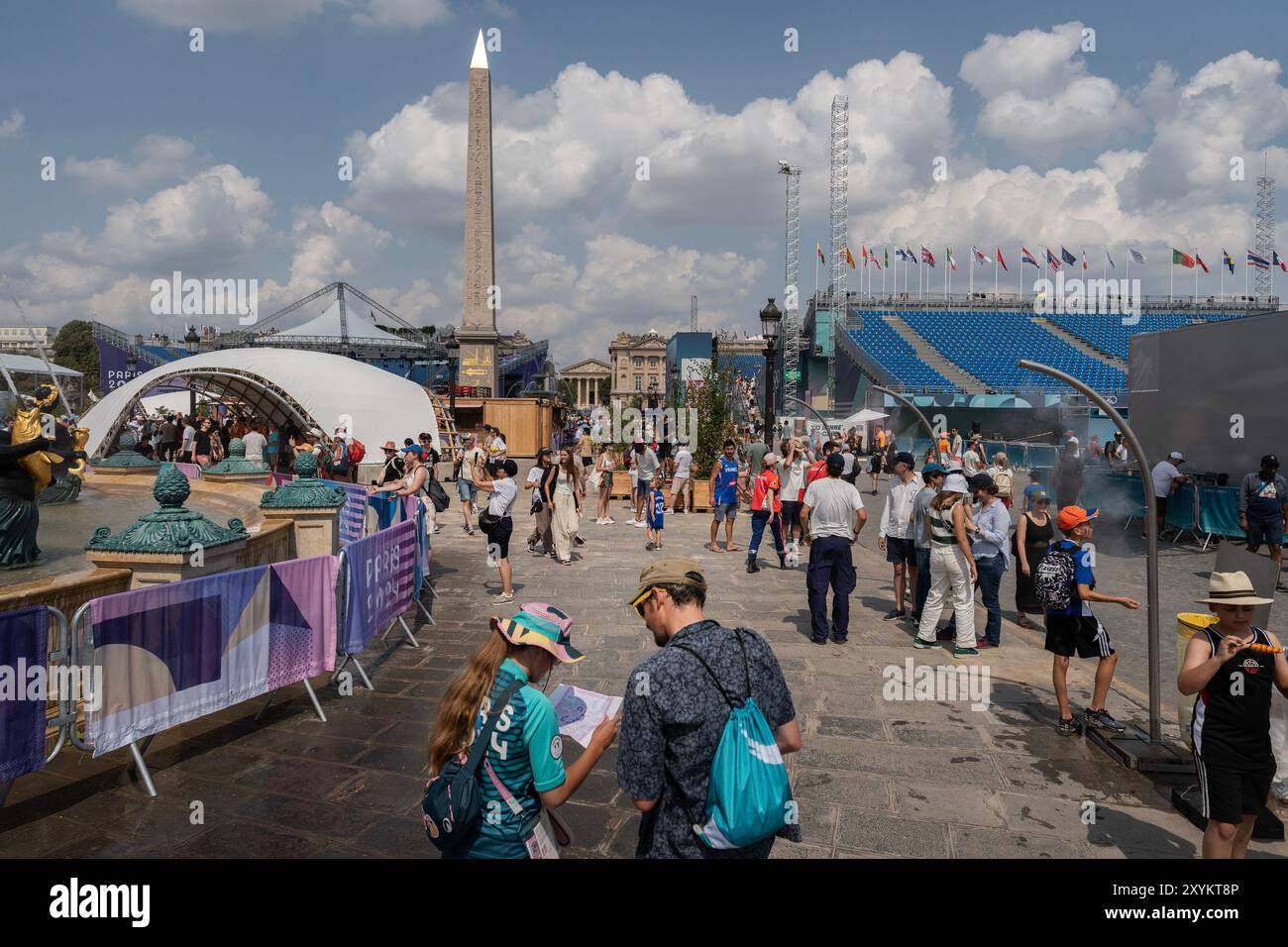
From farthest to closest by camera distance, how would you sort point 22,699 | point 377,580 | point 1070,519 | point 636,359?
1. point 636,359
2. point 377,580
3. point 1070,519
4. point 22,699

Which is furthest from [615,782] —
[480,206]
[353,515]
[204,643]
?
[480,206]

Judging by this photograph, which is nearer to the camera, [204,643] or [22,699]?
[22,699]

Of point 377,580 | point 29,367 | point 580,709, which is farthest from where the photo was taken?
point 29,367

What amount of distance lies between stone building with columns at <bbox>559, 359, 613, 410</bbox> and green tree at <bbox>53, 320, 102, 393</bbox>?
227 feet

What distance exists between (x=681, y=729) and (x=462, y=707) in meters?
0.68

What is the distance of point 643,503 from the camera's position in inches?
664

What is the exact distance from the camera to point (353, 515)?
1045cm

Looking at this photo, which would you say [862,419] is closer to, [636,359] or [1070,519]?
[1070,519]

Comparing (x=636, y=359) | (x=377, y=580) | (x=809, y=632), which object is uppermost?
(x=636, y=359)

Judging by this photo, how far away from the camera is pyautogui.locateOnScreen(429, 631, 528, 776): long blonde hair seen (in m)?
2.52

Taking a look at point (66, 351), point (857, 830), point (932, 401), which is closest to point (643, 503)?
point (857, 830)

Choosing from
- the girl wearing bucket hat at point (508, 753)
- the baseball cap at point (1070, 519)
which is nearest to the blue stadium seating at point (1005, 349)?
the baseball cap at point (1070, 519)

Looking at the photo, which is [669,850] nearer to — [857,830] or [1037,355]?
[857,830]
